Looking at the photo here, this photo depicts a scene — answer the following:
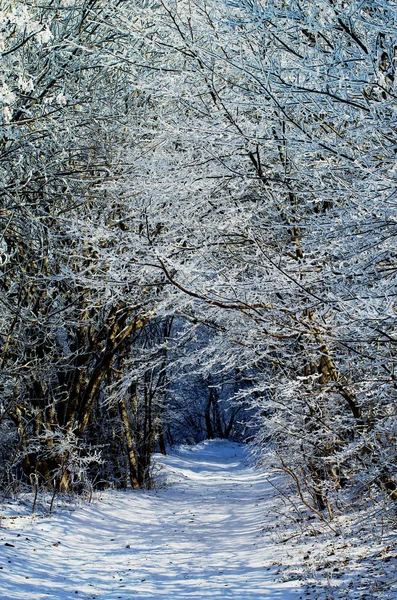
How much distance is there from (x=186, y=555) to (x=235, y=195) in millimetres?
4595

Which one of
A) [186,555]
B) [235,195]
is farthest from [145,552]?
[235,195]

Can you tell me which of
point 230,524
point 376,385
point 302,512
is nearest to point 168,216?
point 376,385

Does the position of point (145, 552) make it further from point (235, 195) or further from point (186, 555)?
point (235, 195)

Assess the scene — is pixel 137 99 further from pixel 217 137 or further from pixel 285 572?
pixel 285 572

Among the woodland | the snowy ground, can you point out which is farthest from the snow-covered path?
the woodland

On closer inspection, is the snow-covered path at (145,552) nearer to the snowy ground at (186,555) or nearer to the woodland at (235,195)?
the snowy ground at (186,555)

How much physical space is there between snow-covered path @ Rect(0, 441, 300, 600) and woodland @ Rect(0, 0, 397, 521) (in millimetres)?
1004

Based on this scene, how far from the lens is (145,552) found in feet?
24.9

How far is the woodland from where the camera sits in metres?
3.52

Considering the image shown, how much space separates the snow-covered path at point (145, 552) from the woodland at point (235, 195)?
1004mm

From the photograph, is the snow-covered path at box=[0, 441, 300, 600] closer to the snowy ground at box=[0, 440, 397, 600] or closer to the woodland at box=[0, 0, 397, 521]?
the snowy ground at box=[0, 440, 397, 600]

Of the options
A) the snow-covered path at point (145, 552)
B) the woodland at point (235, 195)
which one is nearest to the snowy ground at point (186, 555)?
the snow-covered path at point (145, 552)

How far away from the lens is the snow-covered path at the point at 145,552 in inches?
228

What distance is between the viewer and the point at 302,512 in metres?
8.54
